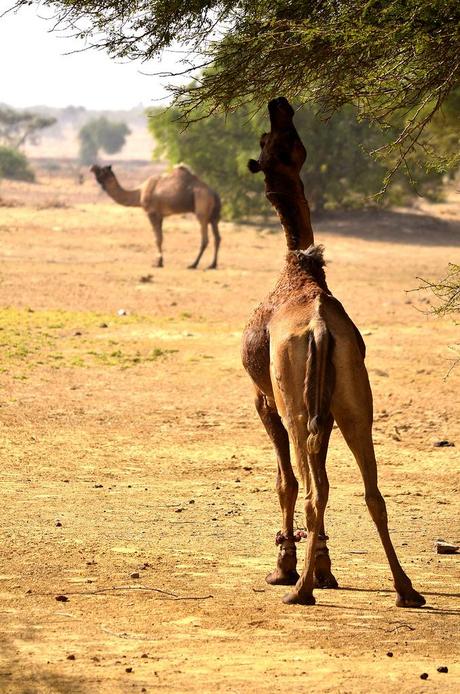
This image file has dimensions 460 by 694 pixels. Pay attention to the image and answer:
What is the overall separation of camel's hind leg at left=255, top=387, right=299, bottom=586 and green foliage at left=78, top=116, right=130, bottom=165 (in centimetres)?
9948

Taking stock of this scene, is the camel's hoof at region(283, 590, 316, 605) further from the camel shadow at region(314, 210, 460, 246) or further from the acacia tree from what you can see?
the camel shadow at region(314, 210, 460, 246)

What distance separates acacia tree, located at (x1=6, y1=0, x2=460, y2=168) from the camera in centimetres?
780

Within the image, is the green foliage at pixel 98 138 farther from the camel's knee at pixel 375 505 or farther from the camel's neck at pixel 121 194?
the camel's knee at pixel 375 505

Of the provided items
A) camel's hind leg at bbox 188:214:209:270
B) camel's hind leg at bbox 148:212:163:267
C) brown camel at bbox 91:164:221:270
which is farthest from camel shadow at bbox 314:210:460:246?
camel's hind leg at bbox 148:212:163:267

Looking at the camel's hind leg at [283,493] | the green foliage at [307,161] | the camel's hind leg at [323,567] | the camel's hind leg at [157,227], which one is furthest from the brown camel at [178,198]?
the camel's hind leg at [323,567]

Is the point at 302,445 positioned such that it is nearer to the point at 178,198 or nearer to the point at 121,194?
the point at 178,198

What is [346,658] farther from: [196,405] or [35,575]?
[196,405]

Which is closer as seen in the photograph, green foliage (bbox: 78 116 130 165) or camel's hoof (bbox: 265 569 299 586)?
camel's hoof (bbox: 265 569 299 586)

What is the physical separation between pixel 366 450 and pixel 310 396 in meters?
0.41

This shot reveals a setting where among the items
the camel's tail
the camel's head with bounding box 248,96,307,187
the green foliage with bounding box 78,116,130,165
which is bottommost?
the camel's tail

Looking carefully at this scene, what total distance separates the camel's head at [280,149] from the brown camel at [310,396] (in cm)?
48

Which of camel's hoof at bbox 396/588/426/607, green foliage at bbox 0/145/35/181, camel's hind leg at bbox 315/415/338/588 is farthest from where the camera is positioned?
green foliage at bbox 0/145/35/181

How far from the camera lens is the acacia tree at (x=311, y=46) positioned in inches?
307

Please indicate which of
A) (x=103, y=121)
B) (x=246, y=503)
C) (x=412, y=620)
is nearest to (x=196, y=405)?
(x=246, y=503)
